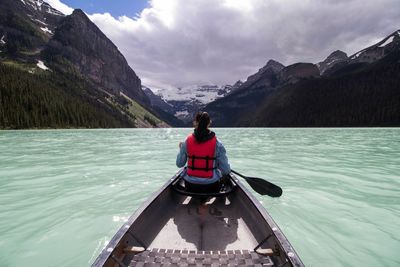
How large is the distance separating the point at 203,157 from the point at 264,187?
317cm

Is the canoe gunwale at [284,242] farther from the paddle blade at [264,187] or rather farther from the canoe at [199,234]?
the paddle blade at [264,187]

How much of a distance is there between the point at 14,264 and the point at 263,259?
560 centimetres

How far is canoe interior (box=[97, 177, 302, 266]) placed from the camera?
17.9ft

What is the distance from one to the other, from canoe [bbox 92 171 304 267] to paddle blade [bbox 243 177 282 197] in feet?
3.08

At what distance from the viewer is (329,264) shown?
267 inches

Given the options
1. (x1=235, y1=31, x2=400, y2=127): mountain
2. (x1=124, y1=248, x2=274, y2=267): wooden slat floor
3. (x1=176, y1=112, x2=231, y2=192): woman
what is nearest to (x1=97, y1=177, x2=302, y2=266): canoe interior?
(x1=124, y1=248, x2=274, y2=267): wooden slat floor

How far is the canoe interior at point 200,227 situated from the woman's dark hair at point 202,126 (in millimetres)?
1726

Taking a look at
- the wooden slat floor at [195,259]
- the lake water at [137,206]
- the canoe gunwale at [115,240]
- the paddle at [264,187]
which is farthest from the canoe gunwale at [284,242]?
the paddle at [264,187]

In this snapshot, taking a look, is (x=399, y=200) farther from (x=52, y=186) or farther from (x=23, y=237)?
(x=52, y=186)

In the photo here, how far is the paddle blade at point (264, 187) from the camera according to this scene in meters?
9.85

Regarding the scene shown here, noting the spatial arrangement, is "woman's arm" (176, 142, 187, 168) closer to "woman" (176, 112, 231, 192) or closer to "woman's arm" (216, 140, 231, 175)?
"woman" (176, 112, 231, 192)

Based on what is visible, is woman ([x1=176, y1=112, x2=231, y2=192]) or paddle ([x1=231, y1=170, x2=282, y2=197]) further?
paddle ([x1=231, y1=170, x2=282, y2=197])

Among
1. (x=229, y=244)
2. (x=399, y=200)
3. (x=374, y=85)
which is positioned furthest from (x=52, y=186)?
(x=374, y=85)

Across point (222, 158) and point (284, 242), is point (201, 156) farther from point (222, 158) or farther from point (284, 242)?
point (284, 242)
